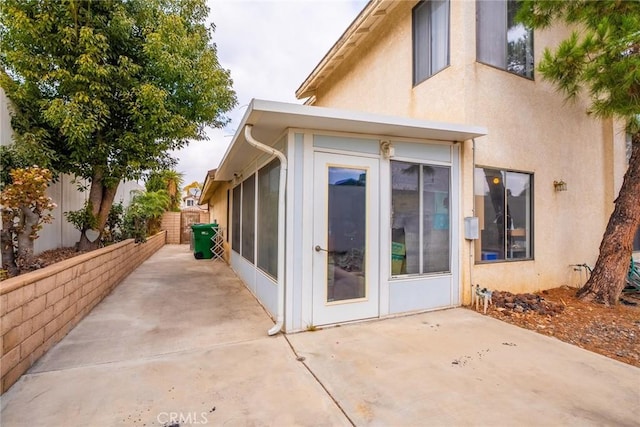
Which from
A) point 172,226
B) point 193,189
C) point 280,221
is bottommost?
point 172,226

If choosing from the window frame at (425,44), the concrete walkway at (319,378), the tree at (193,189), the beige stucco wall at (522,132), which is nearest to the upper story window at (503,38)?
the beige stucco wall at (522,132)

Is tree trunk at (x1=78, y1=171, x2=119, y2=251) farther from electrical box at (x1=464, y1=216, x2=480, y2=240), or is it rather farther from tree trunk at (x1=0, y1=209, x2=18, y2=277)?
electrical box at (x1=464, y1=216, x2=480, y2=240)

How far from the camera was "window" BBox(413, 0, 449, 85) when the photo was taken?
219 inches

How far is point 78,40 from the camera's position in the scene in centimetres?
512

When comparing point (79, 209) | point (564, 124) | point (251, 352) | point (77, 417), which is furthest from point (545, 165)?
point (79, 209)

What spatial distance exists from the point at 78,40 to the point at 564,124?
9.30 metres

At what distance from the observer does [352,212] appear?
448 centimetres

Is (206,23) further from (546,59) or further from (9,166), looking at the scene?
(546,59)

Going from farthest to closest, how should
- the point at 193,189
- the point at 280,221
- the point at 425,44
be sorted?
the point at 193,189, the point at 425,44, the point at 280,221

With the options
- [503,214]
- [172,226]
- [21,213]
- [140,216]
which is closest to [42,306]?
[21,213]

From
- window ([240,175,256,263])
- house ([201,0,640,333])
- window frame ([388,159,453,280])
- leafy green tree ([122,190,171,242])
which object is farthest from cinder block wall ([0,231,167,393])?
window frame ([388,159,453,280])

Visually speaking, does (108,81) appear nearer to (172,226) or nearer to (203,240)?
(203,240)

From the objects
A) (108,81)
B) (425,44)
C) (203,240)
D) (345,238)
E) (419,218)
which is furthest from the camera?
(203,240)

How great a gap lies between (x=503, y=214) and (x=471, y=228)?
3.44 ft
